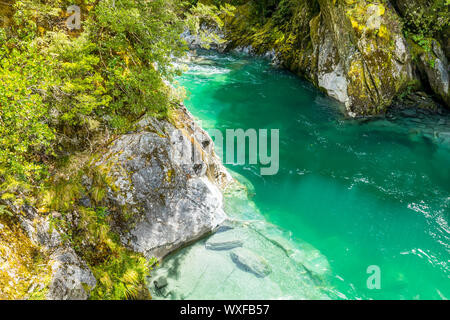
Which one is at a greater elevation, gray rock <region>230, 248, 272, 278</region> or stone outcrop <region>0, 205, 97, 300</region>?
stone outcrop <region>0, 205, 97, 300</region>

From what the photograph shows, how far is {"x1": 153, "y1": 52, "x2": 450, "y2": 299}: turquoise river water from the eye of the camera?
6.94m

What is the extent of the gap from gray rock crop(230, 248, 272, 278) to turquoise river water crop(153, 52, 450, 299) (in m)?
0.35

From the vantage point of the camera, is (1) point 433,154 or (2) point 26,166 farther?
(1) point 433,154

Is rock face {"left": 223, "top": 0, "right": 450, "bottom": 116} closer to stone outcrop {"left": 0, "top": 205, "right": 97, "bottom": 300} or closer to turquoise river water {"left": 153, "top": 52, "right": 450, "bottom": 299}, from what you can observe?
turquoise river water {"left": 153, "top": 52, "right": 450, "bottom": 299}

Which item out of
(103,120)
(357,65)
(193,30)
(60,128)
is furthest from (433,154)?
(60,128)

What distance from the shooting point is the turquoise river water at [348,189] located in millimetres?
6938

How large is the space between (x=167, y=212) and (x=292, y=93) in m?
12.6

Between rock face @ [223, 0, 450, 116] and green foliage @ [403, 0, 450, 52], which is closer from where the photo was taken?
rock face @ [223, 0, 450, 116]

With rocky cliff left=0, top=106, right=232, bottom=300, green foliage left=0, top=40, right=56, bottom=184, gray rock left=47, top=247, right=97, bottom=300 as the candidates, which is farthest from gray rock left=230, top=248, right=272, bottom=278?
green foliage left=0, top=40, right=56, bottom=184

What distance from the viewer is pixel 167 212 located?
675cm

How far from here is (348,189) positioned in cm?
997

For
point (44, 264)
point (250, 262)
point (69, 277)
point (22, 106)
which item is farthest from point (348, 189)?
point (22, 106)

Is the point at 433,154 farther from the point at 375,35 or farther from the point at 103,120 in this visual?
the point at 103,120

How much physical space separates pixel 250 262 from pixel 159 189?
2.73 m
